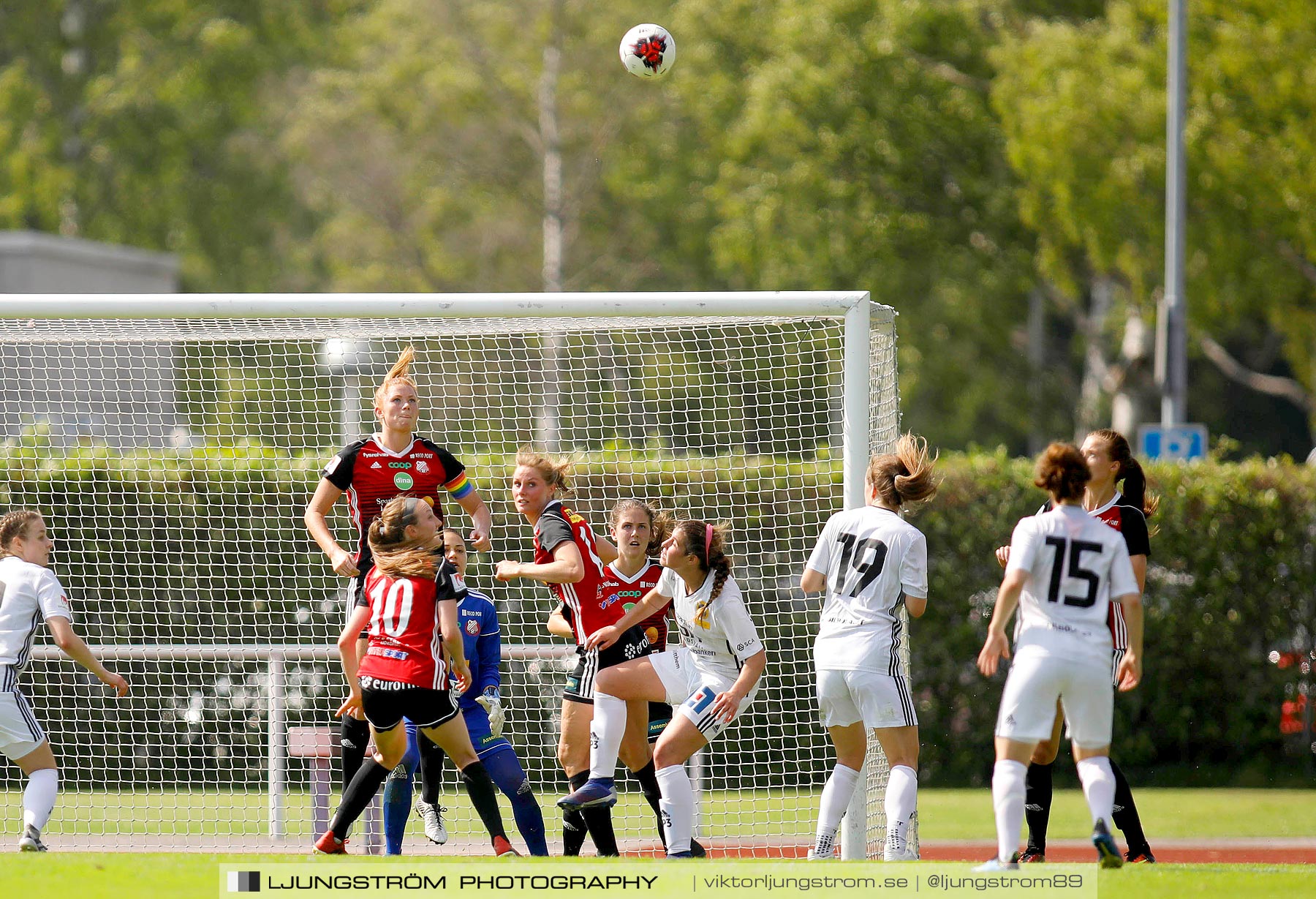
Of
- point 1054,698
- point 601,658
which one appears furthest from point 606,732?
point 1054,698

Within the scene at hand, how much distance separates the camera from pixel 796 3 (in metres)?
26.8

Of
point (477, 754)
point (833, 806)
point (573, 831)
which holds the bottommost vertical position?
point (573, 831)

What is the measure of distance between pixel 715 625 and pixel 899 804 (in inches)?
44.3

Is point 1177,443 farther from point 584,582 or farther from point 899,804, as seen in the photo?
point 584,582

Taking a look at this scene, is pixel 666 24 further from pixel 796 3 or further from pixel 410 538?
pixel 410 538

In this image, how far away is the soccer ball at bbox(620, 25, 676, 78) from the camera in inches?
340

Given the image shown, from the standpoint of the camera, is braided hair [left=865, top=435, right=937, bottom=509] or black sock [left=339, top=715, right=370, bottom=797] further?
black sock [left=339, top=715, right=370, bottom=797]

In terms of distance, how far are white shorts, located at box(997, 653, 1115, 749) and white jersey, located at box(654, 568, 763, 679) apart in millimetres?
1447

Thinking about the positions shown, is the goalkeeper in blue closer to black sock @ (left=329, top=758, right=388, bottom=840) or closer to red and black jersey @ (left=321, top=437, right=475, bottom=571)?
red and black jersey @ (left=321, top=437, right=475, bottom=571)

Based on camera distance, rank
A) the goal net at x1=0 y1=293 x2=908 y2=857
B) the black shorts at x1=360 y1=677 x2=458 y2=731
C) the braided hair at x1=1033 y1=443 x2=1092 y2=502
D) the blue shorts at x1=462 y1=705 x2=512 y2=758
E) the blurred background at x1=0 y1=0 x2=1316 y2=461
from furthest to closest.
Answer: the blurred background at x1=0 y1=0 x2=1316 y2=461 < the goal net at x1=0 y1=293 x2=908 y2=857 < the blue shorts at x1=462 y1=705 x2=512 y2=758 < the black shorts at x1=360 y1=677 x2=458 y2=731 < the braided hair at x1=1033 y1=443 x2=1092 y2=502

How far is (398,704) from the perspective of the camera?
21.1 feet

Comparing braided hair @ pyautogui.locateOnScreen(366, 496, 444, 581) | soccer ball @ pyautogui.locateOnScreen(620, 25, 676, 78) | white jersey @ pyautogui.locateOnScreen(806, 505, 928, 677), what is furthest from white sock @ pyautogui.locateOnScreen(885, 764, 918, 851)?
soccer ball @ pyautogui.locateOnScreen(620, 25, 676, 78)

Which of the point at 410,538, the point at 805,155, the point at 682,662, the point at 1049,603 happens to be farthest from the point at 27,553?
the point at 805,155

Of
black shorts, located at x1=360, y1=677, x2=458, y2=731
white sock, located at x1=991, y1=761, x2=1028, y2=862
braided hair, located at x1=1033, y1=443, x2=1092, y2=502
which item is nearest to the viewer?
white sock, located at x1=991, y1=761, x2=1028, y2=862
